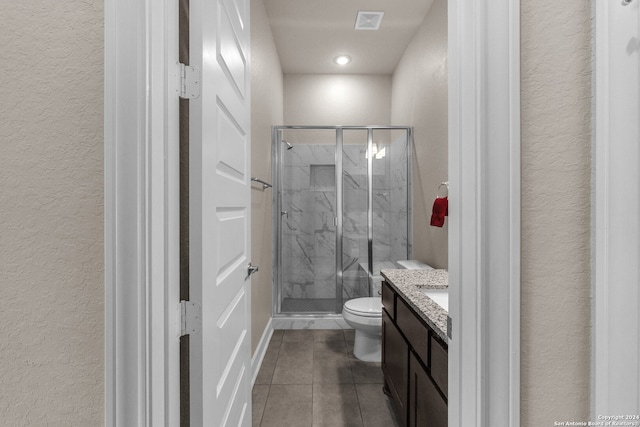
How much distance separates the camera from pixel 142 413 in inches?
27.9

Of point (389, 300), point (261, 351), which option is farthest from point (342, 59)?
point (261, 351)

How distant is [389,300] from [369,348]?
2.79 feet

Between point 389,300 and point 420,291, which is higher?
point 420,291

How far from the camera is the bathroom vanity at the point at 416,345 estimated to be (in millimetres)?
1117

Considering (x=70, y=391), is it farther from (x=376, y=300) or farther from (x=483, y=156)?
(x=376, y=300)

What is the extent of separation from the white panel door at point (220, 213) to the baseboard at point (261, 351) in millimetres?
905

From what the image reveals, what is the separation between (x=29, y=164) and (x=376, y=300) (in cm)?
248

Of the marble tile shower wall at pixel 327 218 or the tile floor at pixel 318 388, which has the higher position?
the marble tile shower wall at pixel 327 218

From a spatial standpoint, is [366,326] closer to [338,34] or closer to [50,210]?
[50,210]

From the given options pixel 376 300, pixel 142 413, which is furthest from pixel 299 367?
pixel 142 413

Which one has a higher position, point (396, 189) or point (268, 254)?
point (396, 189)

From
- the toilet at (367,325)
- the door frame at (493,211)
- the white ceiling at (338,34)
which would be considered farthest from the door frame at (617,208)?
the white ceiling at (338,34)

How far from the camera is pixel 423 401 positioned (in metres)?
1.28

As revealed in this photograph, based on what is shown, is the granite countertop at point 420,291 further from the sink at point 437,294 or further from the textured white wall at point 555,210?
the textured white wall at point 555,210
